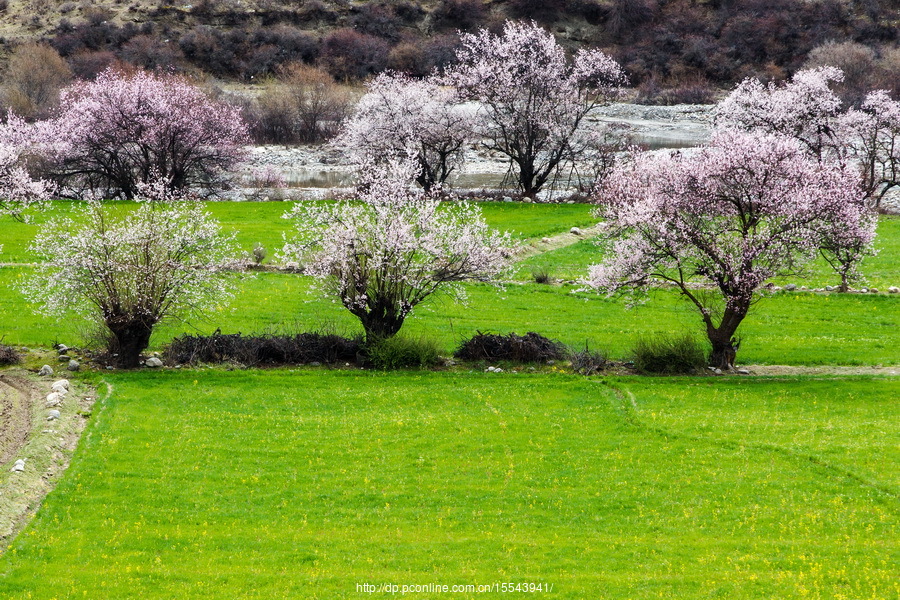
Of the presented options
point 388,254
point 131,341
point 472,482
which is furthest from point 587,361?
point 131,341

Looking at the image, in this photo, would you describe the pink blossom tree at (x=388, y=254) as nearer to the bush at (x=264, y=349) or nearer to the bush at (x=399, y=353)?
the bush at (x=399, y=353)

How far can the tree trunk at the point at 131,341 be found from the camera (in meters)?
28.6

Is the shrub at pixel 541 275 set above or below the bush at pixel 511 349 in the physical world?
below

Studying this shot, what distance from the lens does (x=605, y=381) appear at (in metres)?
28.6

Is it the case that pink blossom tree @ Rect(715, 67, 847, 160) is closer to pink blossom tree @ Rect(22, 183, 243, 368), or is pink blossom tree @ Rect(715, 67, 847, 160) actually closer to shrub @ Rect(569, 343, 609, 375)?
shrub @ Rect(569, 343, 609, 375)

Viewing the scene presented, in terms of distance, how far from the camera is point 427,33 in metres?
123

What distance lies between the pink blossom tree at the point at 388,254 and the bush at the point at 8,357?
909 centimetres

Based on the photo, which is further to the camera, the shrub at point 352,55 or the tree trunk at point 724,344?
the shrub at point 352,55

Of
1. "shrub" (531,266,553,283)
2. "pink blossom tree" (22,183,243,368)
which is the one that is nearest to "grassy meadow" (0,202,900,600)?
"pink blossom tree" (22,183,243,368)

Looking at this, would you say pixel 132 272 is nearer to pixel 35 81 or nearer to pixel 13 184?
pixel 13 184

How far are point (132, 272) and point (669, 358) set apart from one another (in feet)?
57.4

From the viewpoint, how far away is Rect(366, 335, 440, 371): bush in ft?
97.3

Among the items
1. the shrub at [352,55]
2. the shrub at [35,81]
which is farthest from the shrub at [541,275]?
the shrub at [352,55]

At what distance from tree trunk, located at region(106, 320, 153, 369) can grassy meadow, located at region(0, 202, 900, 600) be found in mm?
738
